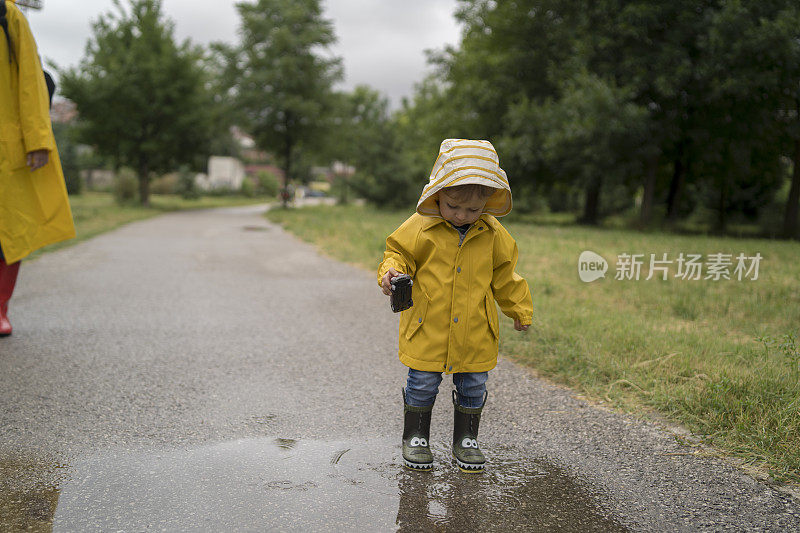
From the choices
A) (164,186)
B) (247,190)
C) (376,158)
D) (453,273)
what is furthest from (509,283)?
(247,190)

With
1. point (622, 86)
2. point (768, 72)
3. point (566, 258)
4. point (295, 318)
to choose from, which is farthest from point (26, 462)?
point (622, 86)

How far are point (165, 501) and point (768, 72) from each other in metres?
17.9

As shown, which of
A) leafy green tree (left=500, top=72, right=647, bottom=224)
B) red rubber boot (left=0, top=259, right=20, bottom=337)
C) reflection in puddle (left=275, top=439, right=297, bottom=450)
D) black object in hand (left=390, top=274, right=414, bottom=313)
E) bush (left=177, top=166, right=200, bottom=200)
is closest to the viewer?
black object in hand (left=390, top=274, right=414, bottom=313)

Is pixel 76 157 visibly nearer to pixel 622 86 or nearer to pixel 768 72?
pixel 622 86

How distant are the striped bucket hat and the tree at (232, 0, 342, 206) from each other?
24.0 meters

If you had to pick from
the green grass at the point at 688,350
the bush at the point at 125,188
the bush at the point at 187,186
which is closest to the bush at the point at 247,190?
the bush at the point at 187,186

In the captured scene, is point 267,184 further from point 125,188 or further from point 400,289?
point 400,289

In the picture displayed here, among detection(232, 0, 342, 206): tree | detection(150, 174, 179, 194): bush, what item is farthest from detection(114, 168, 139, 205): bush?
detection(150, 174, 179, 194): bush

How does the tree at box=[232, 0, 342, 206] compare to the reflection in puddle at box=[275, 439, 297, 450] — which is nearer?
the reflection in puddle at box=[275, 439, 297, 450]

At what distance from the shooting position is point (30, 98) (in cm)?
427

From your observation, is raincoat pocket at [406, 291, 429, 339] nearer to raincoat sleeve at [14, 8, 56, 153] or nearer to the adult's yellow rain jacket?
the adult's yellow rain jacket

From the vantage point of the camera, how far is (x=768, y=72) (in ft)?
52.5

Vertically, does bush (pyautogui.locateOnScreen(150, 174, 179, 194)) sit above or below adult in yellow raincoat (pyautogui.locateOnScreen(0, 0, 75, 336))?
below

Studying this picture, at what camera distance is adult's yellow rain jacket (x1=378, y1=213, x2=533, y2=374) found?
2836 mm
